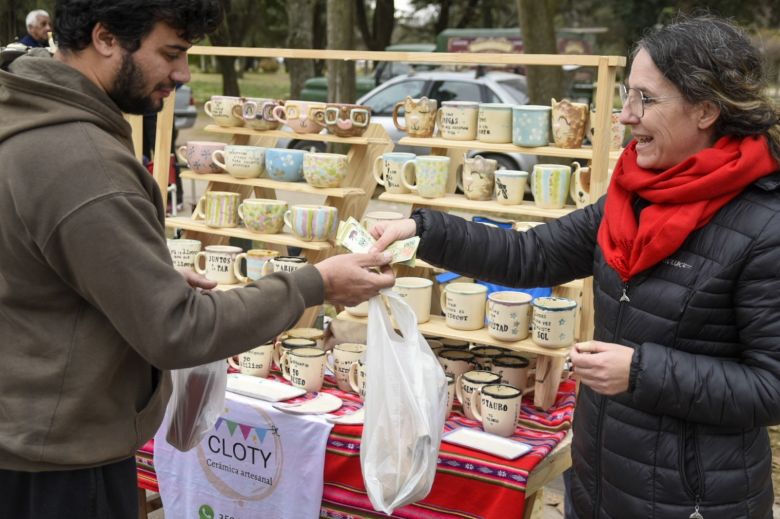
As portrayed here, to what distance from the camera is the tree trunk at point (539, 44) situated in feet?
29.0

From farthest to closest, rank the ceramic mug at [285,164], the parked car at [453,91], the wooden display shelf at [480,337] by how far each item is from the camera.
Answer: the parked car at [453,91]
the ceramic mug at [285,164]
the wooden display shelf at [480,337]

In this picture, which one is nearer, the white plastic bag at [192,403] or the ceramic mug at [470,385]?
the white plastic bag at [192,403]

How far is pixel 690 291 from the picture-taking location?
179 cm

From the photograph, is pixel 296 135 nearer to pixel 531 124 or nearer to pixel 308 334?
pixel 308 334

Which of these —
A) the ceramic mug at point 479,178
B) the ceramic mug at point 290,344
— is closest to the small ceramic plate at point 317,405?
the ceramic mug at point 290,344

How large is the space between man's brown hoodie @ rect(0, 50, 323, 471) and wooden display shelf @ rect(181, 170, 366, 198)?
1.29 m

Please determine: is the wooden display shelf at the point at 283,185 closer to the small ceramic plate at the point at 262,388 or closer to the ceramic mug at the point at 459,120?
the ceramic mug at the point at 459,120

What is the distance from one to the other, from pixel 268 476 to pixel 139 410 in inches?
36.2

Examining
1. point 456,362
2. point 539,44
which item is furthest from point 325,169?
point 539,44

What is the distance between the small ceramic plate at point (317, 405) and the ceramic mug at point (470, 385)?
36 centimetres

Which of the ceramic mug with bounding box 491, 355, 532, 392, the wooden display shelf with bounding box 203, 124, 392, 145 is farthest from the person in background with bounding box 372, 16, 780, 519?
the wooden display shelf with bounding box 203, 124, 392, 145

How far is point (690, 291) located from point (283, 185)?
1.68m

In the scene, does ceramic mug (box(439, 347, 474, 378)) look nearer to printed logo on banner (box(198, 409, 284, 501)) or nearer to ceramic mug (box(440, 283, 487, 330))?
ceramic mug (box(440, 283, 487, 330))

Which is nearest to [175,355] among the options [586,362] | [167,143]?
[586,362]
